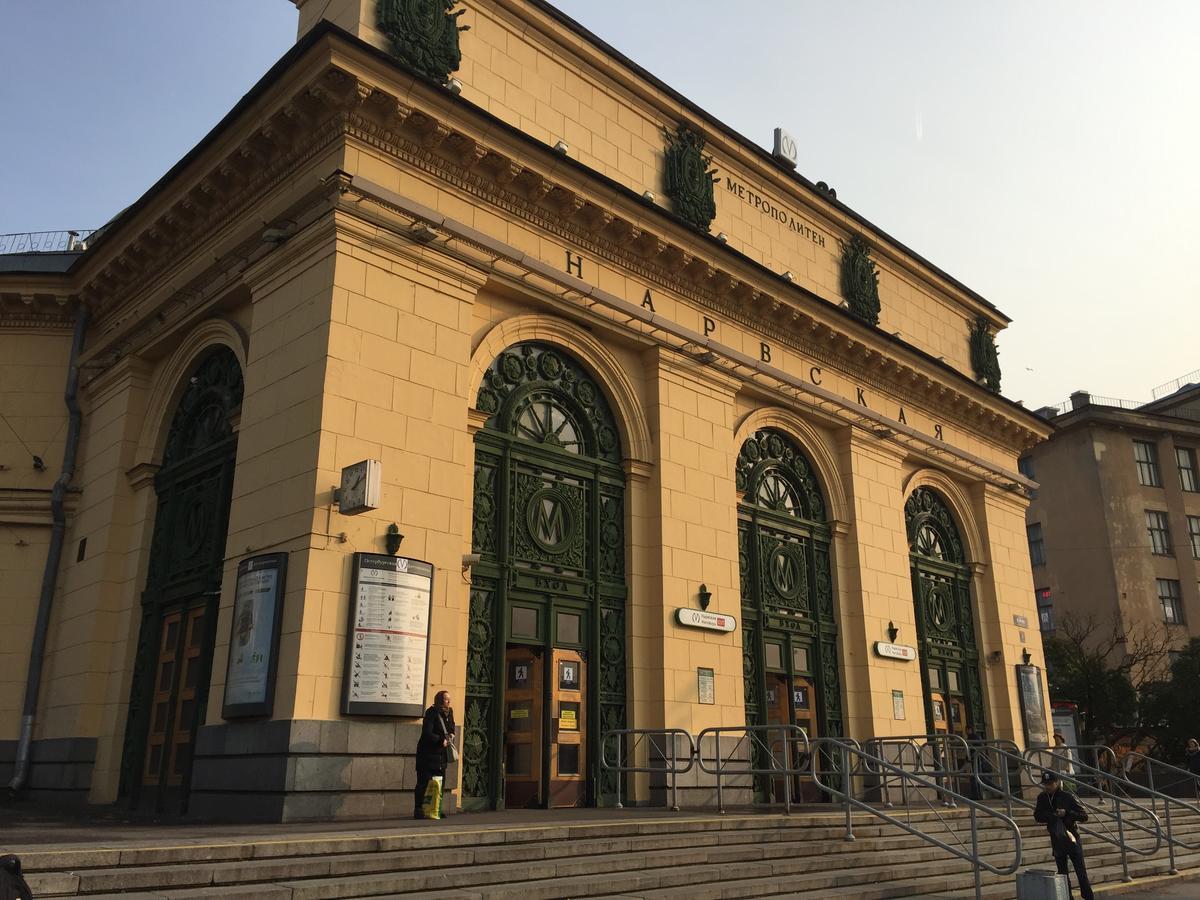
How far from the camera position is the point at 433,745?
11273 mm

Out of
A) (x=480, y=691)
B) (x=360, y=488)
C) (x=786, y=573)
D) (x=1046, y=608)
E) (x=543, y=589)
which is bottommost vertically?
(x=480, y=691)

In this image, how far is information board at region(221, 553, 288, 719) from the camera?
460 inches

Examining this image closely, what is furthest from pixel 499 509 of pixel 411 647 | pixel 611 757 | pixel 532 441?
pixel 611 757

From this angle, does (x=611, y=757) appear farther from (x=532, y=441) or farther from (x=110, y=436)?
(x=110, y=436)

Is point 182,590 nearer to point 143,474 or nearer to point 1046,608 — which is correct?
point 143,474

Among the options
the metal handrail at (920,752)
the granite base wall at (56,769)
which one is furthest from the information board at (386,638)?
the metal handrail at (920,752)

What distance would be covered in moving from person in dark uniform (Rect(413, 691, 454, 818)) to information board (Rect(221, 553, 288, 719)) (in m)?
1.86

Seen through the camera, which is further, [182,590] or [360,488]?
[182,590]

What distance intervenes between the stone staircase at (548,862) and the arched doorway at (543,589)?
1.44 meters

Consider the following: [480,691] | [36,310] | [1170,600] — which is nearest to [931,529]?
[480,691]

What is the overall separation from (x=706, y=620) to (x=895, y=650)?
581 cm

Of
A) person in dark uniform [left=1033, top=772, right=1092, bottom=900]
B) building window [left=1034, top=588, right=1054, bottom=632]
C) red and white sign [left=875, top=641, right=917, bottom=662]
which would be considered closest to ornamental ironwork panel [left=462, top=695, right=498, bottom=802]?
person in dark uniform [left=1033, top=772, right=1092, bottom=900]

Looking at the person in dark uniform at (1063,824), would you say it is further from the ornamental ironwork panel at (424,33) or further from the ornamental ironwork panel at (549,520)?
the ornamental ironwork panel at (424,33)

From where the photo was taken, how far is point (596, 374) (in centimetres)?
1664
